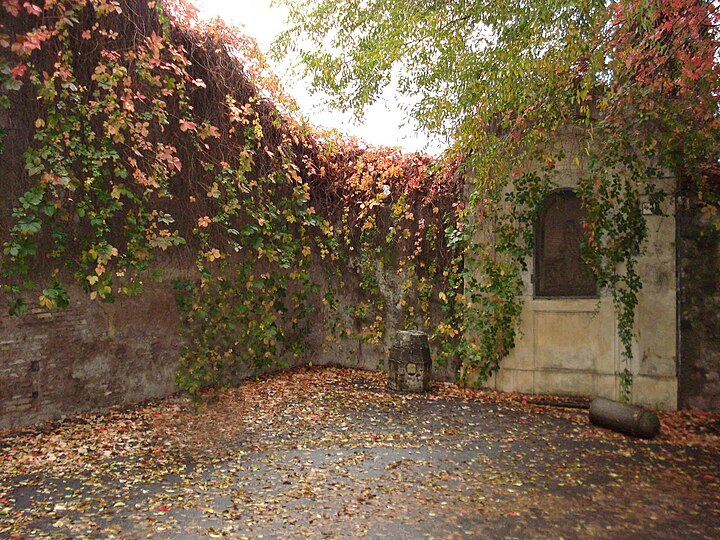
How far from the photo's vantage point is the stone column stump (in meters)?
7.80

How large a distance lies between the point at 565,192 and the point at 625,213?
2.89ft

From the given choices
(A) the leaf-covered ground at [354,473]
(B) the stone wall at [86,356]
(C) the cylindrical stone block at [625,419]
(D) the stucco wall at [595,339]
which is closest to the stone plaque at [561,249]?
(D) the stucco wall at [595,339]

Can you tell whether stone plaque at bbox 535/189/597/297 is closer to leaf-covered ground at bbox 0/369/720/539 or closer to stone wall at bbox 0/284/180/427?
leaf-covered ground at bbox 0/369/720/539

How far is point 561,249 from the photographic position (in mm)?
7723

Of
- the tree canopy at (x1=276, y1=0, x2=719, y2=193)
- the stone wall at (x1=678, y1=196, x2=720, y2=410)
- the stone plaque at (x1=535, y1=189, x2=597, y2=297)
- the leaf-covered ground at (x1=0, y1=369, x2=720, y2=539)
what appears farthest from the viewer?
the stone plaque at (x1=535, y1=189, x2=597, y2=297)

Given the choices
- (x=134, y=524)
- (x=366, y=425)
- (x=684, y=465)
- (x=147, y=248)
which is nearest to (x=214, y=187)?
(x=147, y=248)

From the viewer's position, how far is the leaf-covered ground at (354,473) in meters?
3.78

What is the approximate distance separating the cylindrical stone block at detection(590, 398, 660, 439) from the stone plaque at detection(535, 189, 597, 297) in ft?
5.90

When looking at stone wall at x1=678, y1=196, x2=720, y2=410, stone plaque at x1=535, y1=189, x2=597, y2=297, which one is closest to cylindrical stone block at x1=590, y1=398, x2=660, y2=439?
stone wall at x1=678, y1=196, x2=720, y2=410

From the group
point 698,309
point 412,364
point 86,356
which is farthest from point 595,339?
point 86,356

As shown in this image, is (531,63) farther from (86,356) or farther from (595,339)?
(86,356)

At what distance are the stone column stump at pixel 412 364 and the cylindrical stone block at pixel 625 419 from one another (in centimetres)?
227

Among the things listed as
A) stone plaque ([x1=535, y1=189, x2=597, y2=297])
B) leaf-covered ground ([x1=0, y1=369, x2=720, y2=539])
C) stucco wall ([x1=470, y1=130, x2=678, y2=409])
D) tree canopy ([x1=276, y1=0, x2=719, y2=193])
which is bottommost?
leaf-covered ground ([x1=0, y1=369, x2=720, y2=539])

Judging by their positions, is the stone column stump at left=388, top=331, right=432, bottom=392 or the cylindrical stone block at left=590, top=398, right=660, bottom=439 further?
the stone column stump at left=388, top=331, right=432, bottom=392
